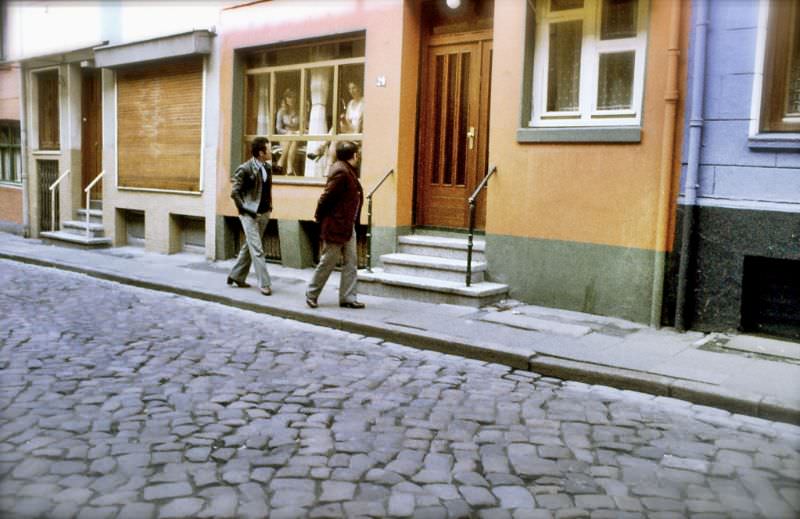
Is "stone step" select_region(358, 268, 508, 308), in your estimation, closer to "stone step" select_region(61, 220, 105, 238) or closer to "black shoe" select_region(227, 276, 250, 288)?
"black shoe" select_region(227, 276, 250, 288)

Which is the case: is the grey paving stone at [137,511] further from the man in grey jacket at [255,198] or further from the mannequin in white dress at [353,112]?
the mannequin in white dress at [353,112]

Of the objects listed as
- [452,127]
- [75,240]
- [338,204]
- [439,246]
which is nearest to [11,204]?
[75,240]

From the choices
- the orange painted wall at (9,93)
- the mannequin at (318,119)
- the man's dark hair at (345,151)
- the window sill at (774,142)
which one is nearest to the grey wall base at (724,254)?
the window sill at (774,142)

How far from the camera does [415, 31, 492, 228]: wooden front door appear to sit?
10.2 metres

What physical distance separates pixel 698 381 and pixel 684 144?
2896 mm

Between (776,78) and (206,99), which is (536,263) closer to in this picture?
(776,78)

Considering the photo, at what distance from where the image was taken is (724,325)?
770cm

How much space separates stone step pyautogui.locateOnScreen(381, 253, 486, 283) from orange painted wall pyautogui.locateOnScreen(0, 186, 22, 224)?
38.6 feet

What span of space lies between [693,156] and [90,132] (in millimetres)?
13580

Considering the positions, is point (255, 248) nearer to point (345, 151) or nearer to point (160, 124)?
point (345, 151)

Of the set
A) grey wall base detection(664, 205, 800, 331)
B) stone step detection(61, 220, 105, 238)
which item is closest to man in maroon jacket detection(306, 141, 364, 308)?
grey wall base detection(664, 205, 800, 331)

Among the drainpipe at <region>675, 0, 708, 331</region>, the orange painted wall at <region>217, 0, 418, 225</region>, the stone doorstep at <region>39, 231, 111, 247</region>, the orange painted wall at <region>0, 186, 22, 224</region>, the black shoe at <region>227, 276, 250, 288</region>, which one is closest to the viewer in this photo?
the drainpipe at <region>675, 0, 708, 331</region>

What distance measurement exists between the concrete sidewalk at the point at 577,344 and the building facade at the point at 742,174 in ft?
1.43

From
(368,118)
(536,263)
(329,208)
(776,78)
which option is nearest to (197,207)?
(368,118)
